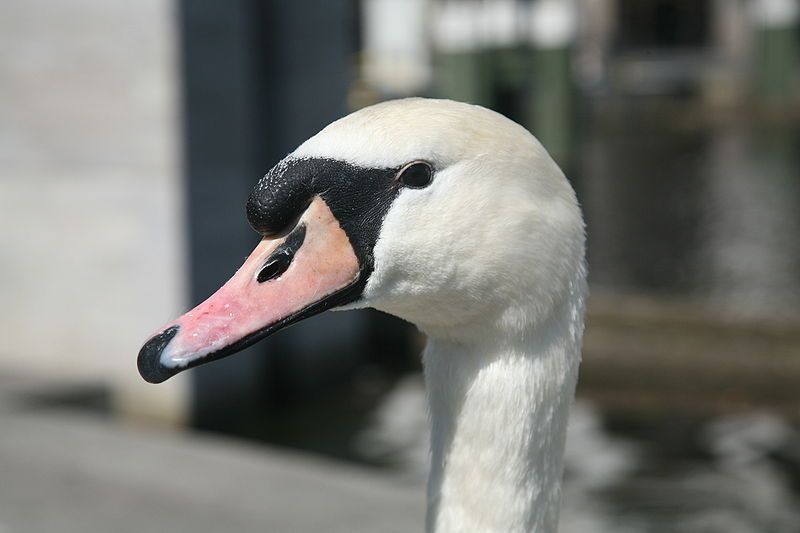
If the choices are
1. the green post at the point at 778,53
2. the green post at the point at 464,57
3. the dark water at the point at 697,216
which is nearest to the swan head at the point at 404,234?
the dark water at the point at 697,216

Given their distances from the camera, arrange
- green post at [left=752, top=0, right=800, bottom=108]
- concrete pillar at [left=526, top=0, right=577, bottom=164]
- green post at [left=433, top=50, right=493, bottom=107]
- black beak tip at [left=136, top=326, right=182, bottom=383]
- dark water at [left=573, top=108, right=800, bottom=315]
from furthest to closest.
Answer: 1. green post at [left=752, top=0, right=800, bottom=108]
2. concrete pillar at [left=526, top=0, right=577, bottom=164]
3. green post at [left=433, top=50, right=493, bottom=107]
4. dark water at [left=573, top=108, right=800, bottom=315]
5. black beak tip at [left=136, top=326, right=182, bottom=383]

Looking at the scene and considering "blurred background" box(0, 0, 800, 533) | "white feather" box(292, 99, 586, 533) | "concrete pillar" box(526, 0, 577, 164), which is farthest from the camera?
"concrete pillar" box(526, 0, 577, 164)

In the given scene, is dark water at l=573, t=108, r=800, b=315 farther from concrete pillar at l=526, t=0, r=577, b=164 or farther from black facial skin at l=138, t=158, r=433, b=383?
black facial skin at l=138, t=158, r=433, b=383

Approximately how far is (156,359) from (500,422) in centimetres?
53

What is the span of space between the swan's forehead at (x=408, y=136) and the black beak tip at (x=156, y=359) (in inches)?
12.1

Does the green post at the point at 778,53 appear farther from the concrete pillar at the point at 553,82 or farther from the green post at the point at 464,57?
the green post at the point at 464,57

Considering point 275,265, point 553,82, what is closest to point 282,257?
point 275,265

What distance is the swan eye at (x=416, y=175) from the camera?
1634mm

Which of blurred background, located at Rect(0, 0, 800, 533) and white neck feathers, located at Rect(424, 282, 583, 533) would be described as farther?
blurred background, located at Rect(0, 0, 800, 533)

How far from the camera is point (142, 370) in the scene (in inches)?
61.7

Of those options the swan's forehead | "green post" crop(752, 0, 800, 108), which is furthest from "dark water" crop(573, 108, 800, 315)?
the swan's forehead

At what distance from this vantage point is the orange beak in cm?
160

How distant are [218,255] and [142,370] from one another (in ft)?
13.1

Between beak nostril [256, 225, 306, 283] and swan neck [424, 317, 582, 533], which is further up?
beak nostril [256, 225, 306, 283]
